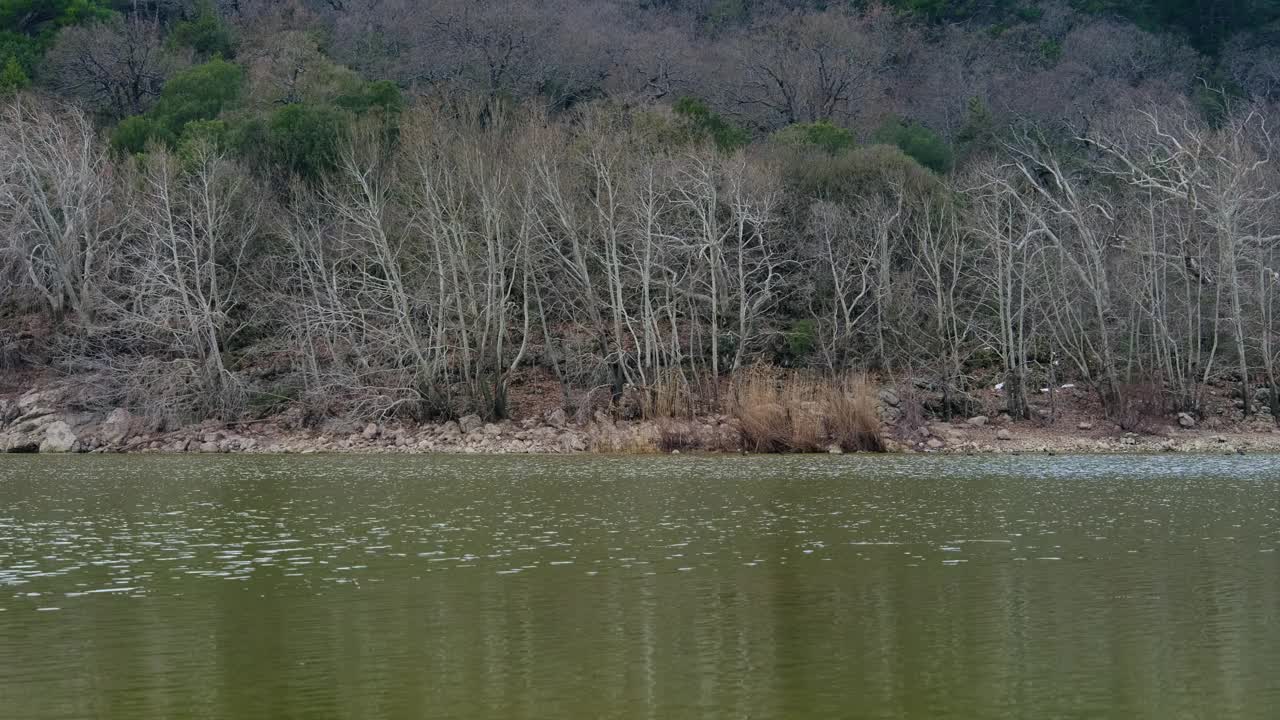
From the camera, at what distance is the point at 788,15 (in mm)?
92375

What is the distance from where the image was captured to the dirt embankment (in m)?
40.8

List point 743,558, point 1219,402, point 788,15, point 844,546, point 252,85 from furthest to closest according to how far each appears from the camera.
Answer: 1. point 788,15
2. point 252,85
3. point 1219,402
4. point 844,546
5. point 743,558

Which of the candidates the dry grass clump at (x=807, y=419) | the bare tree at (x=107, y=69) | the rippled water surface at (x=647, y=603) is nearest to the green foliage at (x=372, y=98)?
the bare tree at (x=107, y=69)

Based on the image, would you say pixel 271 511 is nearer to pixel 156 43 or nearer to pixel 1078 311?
pixel 1078 311

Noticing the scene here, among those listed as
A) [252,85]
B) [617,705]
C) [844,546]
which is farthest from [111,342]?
[617,705]

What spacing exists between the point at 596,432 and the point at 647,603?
27.5m

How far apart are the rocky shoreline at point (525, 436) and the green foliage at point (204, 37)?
39530 millimetres

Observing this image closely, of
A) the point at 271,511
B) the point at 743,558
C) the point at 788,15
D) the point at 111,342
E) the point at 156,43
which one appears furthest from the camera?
the point at 788,15

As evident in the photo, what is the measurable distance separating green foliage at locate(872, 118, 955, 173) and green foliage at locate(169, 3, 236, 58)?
131 feet

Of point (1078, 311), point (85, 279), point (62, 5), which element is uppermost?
point (62, 5)

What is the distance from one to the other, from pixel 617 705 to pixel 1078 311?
1555 inches

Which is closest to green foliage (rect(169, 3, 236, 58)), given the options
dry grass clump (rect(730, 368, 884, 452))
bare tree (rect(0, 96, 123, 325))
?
bare tree (rect(0, 96, 123, 325))

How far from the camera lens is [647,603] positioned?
15.0 metres

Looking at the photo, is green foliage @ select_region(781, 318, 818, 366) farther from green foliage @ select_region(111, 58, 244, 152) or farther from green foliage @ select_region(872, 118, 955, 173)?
green foliage @ select_region(111, 58, 244, 152)
